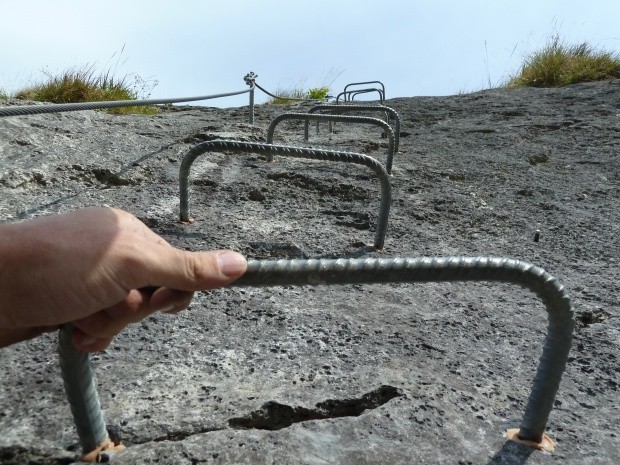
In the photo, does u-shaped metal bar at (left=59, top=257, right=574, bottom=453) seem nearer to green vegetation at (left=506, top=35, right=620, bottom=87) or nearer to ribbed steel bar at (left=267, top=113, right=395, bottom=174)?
ribbed steel bar at (left=267, top=113, right=395, bottom=174)

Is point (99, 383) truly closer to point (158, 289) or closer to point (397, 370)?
point (158, 289)

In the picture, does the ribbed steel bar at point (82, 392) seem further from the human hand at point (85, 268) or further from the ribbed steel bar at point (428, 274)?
the ribbed steel bar at point (428, 274)

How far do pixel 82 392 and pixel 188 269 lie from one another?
1.09 ft

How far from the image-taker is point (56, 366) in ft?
4.33

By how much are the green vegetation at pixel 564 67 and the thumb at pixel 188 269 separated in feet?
22.9

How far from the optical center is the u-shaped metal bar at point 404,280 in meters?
0.82

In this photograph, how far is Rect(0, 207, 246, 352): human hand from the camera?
727mm

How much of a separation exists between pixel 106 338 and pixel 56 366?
54 centimetres

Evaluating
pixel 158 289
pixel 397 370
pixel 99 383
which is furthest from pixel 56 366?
pixel 397 370

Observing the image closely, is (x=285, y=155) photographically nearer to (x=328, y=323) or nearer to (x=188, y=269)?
(x=328, y=323)

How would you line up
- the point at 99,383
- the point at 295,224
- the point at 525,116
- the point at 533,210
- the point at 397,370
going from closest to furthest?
the point at 99,383 → the point at 397,370 → the point at 295,224 → the point at 533,210 → the point at 525,116

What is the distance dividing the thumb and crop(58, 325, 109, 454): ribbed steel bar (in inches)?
7.5

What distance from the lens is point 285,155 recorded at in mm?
2256

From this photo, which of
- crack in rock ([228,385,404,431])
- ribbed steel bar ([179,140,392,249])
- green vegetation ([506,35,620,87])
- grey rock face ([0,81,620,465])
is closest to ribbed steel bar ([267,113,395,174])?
grey rock face ([0,81,620,465])
